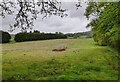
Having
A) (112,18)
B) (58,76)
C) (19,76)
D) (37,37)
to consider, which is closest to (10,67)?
(19,76)

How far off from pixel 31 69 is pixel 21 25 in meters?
3.36

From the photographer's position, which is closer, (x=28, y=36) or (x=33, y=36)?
(x=28, y=36)

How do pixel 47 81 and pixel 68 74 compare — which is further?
pixel 68 74

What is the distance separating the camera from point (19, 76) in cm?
1841

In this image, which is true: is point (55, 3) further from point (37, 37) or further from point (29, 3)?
point (37, 37)

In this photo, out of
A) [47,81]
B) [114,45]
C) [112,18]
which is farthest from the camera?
[114,45]

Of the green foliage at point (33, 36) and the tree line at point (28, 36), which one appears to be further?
the green foliage at point (33, 36)

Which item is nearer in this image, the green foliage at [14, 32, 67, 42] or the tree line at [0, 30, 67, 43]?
the tree line at [0, 30, 67, 43]

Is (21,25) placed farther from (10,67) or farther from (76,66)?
(76,66)

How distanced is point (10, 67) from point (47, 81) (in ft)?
16.1

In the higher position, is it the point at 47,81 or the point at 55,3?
the point at 55,3

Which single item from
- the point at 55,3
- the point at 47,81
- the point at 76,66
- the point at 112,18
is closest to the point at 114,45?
the point at 112,18

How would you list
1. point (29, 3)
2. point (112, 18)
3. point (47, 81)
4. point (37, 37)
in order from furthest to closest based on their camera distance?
point (37, 37), point (112, 18), point (29, 3), point (47, 81)

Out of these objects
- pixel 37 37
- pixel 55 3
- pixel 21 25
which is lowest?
pixel 37 37
